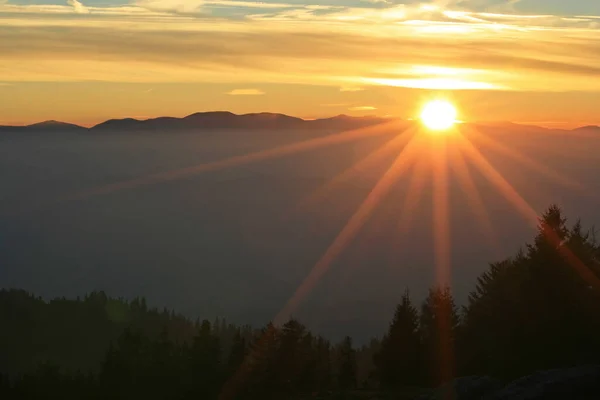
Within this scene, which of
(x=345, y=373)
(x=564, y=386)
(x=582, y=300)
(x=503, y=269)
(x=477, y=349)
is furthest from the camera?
(x=345, y=373)

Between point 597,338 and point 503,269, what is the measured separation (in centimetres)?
1435

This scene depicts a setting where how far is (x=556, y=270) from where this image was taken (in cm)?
3400

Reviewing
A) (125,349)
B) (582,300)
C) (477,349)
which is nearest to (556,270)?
(582,300)

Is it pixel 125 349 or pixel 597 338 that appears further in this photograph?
pixel 125 349

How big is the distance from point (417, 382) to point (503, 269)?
9.67m

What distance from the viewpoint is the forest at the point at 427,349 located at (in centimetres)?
3241

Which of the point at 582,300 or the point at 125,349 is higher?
the point at 125,349

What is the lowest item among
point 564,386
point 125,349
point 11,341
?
point 564,386

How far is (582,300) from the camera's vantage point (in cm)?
3275

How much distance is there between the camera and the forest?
32.4 m

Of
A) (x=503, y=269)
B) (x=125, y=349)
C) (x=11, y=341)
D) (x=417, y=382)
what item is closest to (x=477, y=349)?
(x=417, y=382)

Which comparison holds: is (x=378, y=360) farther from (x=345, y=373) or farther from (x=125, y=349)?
(x=125, y=349)

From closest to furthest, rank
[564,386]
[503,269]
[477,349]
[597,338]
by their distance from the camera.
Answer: [564,386] → [597,338] → [477,349] → [503,269]

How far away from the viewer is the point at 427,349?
41.0 meters
